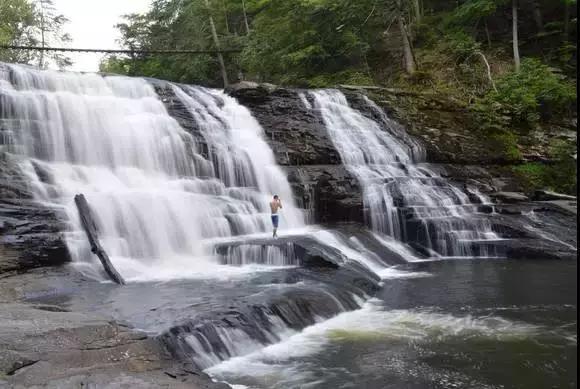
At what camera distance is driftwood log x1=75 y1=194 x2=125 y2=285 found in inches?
400

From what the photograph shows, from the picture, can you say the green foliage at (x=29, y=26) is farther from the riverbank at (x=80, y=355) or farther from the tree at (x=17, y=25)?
the riverbank at (x=80, y=355)

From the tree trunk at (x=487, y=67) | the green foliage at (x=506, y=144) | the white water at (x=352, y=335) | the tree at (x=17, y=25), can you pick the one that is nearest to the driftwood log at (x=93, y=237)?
the white water at (x=352, y=335)

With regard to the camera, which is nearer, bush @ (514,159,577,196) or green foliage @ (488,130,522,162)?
bush @ (514,159,577,196)

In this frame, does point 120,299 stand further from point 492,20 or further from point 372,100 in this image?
point 492,20

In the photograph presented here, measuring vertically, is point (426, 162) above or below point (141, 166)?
below

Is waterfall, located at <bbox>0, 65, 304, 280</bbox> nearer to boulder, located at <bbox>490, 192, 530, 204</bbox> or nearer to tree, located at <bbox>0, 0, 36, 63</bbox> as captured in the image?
boulder, located at <bbox>490, 192, 530, 204</bbox>

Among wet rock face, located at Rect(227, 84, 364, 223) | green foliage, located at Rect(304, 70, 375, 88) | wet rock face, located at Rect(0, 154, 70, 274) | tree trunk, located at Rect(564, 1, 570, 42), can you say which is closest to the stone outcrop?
wet rock face, located at Rect(227, 84, 364, 223)

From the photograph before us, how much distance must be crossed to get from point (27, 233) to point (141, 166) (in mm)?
5756

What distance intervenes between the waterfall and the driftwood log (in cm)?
29

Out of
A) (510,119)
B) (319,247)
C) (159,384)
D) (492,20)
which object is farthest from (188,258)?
(492,20)

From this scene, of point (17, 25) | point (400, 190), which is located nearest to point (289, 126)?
point (400, 190)

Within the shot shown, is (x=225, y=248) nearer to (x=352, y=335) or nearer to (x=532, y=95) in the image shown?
(x=352, y=335)

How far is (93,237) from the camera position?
10.9m

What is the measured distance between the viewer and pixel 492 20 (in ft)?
89.7
